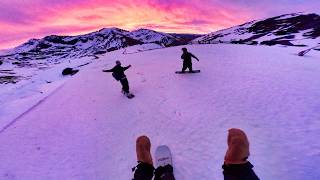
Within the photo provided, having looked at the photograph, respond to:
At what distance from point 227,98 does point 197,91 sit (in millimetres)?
2171

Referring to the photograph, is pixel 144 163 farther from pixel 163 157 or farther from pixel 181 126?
pixel 181 126

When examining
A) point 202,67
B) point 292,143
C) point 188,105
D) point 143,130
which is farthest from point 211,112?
point 202,67

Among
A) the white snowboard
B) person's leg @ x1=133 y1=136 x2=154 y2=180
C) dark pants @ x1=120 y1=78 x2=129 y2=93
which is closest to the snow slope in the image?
the white snowboard

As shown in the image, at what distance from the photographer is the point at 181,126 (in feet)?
40.1

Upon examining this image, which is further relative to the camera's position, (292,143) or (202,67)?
(202,67)

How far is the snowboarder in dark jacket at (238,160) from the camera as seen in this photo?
6203 mm

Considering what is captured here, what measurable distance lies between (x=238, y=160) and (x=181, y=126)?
595 centimetres

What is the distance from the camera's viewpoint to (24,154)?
12422 millimetres

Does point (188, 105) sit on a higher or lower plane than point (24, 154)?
higher

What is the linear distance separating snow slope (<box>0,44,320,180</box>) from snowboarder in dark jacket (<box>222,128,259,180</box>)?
2.43 meters

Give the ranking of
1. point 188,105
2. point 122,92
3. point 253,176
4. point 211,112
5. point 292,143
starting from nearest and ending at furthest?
point 253,176 → point 292,143 → point 211,112 → point 188,105 → point 122,92

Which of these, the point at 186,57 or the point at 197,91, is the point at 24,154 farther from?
the point at 186,57

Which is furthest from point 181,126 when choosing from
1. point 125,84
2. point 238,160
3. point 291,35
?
point 291,35

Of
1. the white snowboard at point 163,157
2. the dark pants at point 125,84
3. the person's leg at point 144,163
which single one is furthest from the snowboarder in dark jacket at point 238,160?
the dark pants at point 125,84
